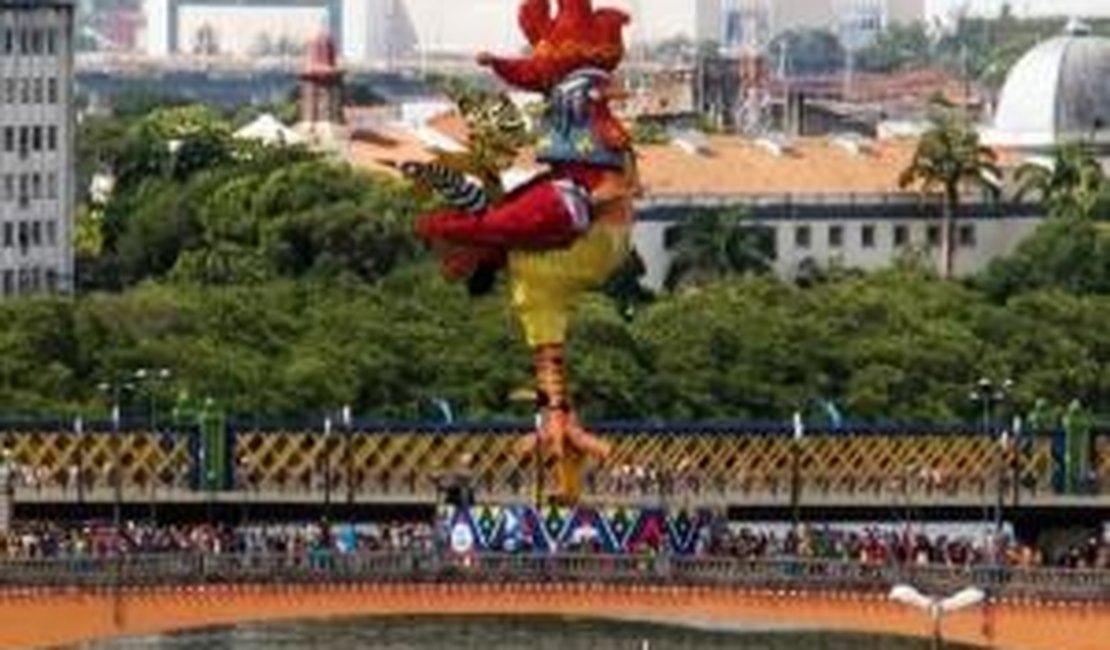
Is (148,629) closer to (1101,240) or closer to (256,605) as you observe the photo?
(256,605)

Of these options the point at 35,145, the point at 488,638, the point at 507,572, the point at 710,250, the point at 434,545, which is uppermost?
the point at 35,145

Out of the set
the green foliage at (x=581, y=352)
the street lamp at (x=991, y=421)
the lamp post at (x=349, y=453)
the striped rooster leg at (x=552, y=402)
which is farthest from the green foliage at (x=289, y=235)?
the striped rooster leg at (x=552, y=402)

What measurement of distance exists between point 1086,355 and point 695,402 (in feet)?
45.2

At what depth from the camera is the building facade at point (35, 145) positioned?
191750 mm

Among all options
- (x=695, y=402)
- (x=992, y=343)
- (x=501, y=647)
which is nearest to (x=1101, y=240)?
(x=992, y=343)

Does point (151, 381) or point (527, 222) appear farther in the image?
A: point (151, 381)

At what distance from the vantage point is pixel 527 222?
408 ft

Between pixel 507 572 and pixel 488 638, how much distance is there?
627 centimetres

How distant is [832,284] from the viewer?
181 m

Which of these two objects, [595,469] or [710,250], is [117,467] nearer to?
[595,469]

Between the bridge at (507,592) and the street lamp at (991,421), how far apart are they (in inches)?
78.9

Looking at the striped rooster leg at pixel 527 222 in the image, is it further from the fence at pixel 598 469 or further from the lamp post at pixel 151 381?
the lamp post at pixel 151 381

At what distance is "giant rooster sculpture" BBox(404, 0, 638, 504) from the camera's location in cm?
12444

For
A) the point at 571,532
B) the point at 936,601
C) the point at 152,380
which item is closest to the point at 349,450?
the point at 571,532
